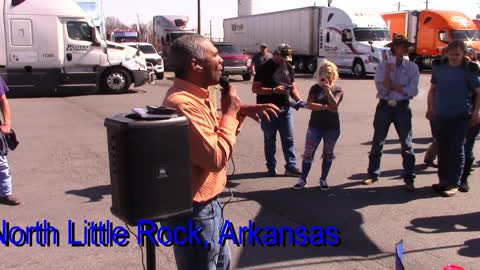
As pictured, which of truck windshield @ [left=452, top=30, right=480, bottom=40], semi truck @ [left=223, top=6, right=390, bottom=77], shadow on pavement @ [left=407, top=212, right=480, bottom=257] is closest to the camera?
shadow on pavement @ [left=407, top=212, right=480, bottom=257]

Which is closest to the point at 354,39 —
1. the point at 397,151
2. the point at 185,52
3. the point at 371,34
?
the point at 371,34

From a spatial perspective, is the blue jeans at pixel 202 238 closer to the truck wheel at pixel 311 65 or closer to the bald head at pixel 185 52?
the bald head at pixel 185 52

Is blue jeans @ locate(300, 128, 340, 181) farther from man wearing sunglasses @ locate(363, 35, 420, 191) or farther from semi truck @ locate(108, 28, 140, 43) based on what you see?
semi truck @ locate(108, 28, 140, 43)

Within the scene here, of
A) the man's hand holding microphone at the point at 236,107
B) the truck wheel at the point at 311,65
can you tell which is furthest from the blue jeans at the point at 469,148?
the truck wheel at the point at 311,65

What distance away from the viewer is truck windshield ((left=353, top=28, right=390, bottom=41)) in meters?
25.1

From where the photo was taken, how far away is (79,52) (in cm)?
1694

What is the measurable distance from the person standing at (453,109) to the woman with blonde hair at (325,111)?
1109mm

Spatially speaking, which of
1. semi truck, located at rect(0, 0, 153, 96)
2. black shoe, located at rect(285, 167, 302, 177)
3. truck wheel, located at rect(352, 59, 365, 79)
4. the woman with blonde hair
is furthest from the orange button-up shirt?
truck wheel, located at rect(352, 59, 365, 79)

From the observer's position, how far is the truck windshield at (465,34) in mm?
27000

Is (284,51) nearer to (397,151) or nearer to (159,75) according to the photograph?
(397,151)

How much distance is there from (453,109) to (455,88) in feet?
0.75

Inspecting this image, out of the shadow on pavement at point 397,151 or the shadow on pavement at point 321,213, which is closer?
the shadow on pavement at point 321,213

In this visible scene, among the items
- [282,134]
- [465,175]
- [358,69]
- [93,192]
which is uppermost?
[358,69]

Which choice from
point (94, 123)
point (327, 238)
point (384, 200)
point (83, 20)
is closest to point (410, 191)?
point (384, 200)
